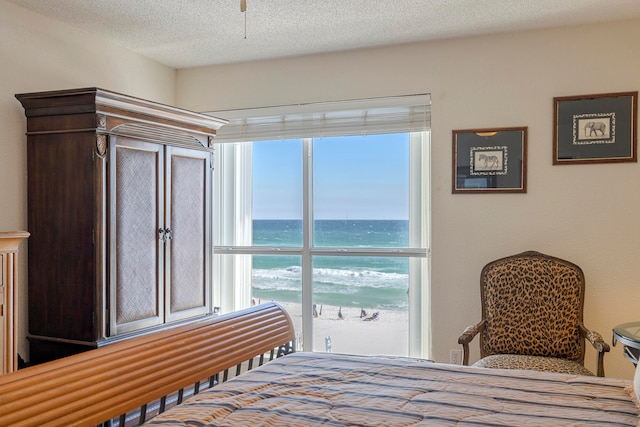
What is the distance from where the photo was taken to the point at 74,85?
358 cm

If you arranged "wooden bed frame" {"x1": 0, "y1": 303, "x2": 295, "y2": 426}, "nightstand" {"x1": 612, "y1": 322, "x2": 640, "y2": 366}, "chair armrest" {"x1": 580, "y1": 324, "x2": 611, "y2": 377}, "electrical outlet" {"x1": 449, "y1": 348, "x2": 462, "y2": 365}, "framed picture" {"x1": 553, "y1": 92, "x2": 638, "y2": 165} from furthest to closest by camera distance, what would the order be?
"electrical outlet" {"x1": 449, "y1": 348, "x2": 462, "y2": 365}, "framed picture" {"x1": 553, "y1": 92, "x2": 638, "y2": 165}, "chair armrest" {"x1": 580, "y1": 324, "x2": 611, "y2": 377}, "nightstand" {"x1": 612, "y1": 322, "x2": 640, "y2": 366}, "wooden bed frame" {"x1": 0, "y1": 303, "x2": 295, "y2": 426}

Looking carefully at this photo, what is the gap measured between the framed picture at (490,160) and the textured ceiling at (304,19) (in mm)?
664

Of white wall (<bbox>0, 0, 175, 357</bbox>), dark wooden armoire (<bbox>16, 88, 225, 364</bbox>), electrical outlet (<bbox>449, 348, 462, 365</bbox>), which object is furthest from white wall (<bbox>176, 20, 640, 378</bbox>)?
white wall (<bbox>0, 0, 175, 357</bbox>)

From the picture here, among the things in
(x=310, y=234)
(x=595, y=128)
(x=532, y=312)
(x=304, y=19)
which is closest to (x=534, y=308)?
(x=532, y=312)

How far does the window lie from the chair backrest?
71 centimetres

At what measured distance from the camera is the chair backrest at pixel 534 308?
314cm

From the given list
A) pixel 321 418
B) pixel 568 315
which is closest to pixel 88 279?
pixel 321 418

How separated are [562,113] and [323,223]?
1.82 m

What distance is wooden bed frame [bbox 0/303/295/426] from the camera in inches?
55.2

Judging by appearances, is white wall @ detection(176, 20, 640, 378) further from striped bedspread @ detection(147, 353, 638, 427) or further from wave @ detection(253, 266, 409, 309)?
striped bedspread @ detection(147, 353, 638, 427)

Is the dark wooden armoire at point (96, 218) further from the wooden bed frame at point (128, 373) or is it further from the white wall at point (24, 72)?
the wooden bed frame at point (128, 373)

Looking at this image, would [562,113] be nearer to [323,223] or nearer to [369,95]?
[369,95]

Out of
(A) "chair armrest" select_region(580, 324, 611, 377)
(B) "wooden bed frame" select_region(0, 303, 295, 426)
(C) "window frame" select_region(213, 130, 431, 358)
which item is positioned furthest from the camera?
(C) "window frame" select_region(213, 130, 431, 358)

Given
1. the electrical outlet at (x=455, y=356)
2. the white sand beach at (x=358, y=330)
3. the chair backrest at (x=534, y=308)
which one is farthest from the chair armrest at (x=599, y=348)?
the white sand beach at (x=358, y=330)
